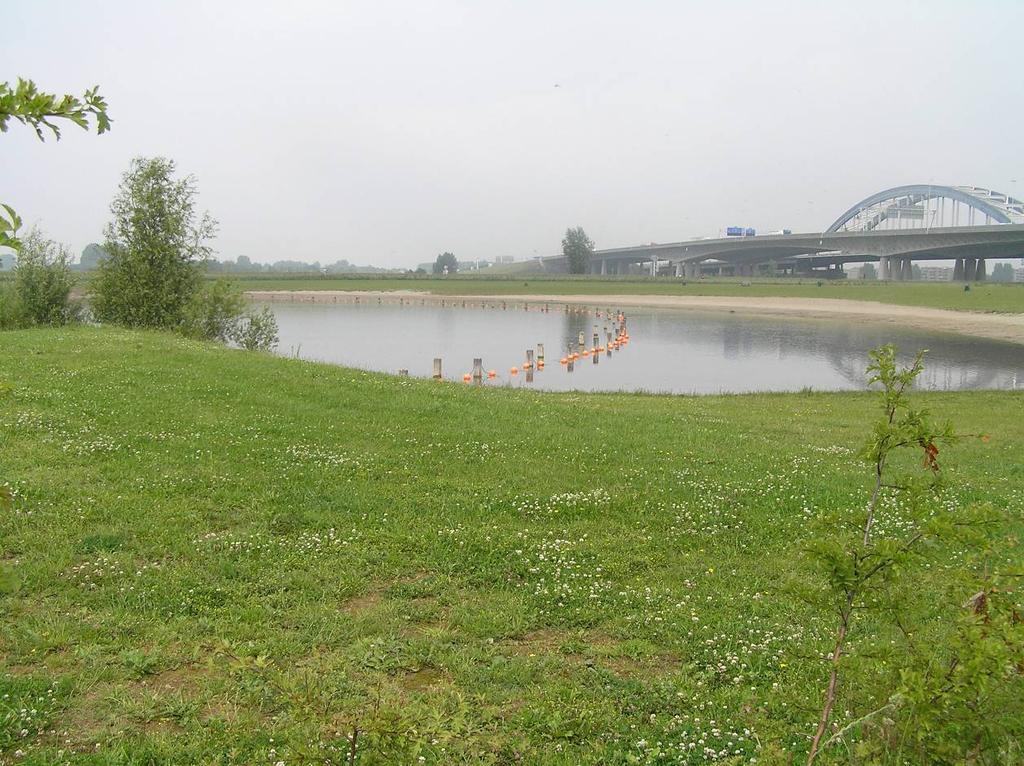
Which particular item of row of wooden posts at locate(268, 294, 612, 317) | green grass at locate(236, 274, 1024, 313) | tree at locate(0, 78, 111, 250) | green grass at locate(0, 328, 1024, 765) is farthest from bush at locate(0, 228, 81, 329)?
green grass at locate(236, 274, 1024, 313)

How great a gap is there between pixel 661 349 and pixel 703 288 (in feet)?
212

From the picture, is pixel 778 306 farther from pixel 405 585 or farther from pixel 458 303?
pixel 405 585

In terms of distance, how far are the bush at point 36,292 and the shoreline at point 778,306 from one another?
51541 millimetres

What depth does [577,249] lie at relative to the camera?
161 meters

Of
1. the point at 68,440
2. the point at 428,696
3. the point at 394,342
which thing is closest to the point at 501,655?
the point at 428,696

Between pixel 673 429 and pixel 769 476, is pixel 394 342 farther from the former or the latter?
pixel 769 476

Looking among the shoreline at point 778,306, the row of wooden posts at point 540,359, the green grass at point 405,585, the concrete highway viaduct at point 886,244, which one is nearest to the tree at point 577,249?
the concrete highway viaduct at point 886,244

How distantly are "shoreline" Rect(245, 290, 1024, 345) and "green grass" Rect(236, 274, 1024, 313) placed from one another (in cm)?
390

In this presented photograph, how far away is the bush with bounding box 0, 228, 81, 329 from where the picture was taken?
2927 cm

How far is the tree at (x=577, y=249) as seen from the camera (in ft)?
527

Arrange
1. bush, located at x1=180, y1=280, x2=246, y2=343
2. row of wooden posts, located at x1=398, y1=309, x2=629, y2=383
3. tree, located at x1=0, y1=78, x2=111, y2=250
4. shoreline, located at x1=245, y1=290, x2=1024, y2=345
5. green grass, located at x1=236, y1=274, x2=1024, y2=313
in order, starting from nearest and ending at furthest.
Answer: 1. tree, located at x1=0, y1=78, x2=111, y2=250
2. row of wooden posts, located at x1=398, y1=309, x2=629, y2=383
3. bush, located at x1=180, y1=280, x2=246, y2=343
4. shoreline, located at x1=245, y1=290, x2=1024, y2=345
5. green grass, located at x1=236, y1=274, x2=1024, y2=313

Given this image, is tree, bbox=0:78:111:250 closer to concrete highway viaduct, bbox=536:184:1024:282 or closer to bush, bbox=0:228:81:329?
bush, bbox=0:228:81:329

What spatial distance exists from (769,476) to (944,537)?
7367 mm

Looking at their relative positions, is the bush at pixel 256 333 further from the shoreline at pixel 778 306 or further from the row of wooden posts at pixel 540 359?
the shoreline at pixel 778 306
